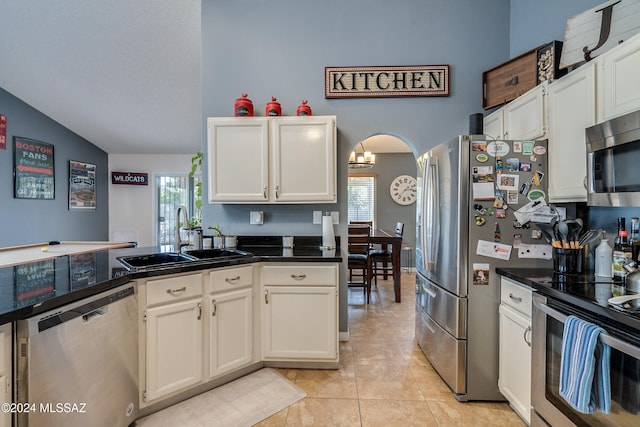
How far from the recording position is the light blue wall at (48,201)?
13.3ft

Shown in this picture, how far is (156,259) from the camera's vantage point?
214 centimetres

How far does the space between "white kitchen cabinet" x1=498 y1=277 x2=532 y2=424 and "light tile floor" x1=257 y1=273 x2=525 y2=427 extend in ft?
0.62

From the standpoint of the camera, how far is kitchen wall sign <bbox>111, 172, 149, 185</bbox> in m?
5.71

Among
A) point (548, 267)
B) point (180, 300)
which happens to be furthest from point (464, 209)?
point (180, 300)

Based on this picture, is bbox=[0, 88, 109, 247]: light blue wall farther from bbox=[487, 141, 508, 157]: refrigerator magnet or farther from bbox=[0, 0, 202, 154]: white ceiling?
bbox=[487, 141, 508, 157]: refrigerator magnet

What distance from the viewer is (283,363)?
86.3 inches

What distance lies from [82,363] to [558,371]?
2.11 m

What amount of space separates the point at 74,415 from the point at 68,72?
14.1ft

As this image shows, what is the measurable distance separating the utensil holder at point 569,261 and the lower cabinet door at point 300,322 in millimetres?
1386

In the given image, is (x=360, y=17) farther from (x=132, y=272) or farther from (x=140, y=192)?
(x=140, y=192)

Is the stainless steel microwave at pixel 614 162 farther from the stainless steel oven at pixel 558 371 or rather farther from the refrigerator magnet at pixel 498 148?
the stainless steel oven at pixel 558 371

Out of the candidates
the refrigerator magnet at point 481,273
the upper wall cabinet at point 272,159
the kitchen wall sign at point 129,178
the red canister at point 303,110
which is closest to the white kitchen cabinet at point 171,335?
the upper wall cabinet at point 272,159

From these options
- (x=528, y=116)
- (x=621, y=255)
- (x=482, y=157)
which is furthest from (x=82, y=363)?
(x=528, y=116)

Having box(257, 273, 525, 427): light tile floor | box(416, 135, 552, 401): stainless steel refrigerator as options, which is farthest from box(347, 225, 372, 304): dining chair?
box(416, 135, 552, 401): stainless steel refrigerator
